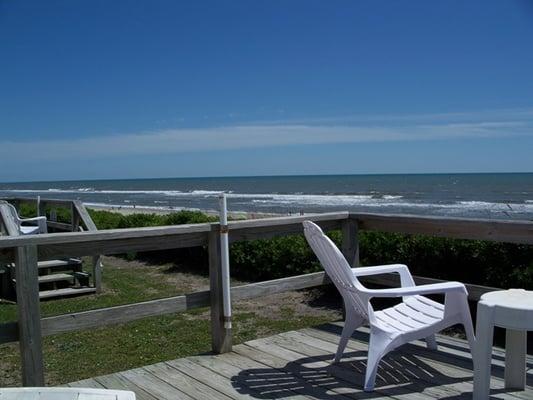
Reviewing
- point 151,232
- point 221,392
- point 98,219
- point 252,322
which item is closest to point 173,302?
point 151,232

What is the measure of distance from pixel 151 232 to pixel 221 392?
1062 millimetres

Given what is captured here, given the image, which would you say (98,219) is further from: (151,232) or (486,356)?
(486,356)

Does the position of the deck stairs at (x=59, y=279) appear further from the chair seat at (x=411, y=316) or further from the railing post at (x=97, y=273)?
the chair seat at (x=411, y=316)

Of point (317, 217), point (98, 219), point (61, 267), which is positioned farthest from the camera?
point (98, 219)

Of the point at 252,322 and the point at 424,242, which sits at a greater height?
the point at 424,242

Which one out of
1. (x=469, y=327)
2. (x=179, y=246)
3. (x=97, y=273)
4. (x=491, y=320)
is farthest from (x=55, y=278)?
(x=491, y=320)

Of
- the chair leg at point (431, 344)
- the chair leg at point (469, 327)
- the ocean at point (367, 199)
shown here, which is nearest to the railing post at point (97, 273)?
the chair leg at point (431, 344)

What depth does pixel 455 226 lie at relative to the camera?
3811 mm

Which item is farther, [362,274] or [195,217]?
[195,217]

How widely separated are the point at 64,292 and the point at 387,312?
520 centimetres

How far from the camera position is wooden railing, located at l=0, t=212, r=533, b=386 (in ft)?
9.63

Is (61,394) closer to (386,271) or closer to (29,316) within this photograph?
(29,316)

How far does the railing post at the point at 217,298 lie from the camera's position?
373 cm

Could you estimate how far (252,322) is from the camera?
572cm
